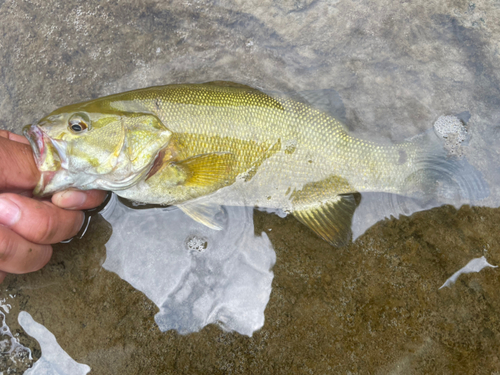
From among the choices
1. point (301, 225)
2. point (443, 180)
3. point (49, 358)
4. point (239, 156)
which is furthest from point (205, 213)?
point (443, 180)

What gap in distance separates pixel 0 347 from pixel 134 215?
1.32 meters

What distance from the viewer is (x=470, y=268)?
7.50 ft

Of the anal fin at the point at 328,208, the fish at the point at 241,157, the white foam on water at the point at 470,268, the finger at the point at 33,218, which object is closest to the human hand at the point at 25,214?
the finger at the point at 33,218

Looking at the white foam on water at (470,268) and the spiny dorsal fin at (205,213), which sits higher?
the spiny dorsal fin at (205,213)

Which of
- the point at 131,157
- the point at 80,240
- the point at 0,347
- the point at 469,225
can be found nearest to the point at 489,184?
the point at 469,225

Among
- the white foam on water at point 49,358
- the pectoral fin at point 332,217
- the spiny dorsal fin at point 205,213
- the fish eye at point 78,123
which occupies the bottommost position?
Answer: the white foam on water at point 49,358

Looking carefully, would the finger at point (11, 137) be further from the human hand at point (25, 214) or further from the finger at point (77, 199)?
the finger at point (77, 199)

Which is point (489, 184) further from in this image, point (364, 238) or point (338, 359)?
point (338, 359)

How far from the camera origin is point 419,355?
2152mm

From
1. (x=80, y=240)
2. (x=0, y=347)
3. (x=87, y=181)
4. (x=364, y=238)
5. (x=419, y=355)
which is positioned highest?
(x=87, y=181)

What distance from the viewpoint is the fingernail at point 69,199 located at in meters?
2.16

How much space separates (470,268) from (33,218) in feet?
9.79

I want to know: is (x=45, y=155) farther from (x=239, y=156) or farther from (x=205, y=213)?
(x=239, y=156)

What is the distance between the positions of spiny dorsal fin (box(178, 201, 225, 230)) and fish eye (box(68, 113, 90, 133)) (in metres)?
0.87
